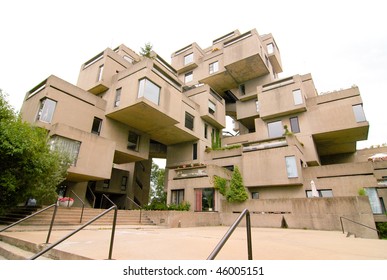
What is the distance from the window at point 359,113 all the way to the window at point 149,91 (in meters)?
17.2

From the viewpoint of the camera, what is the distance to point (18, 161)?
9.23 meters

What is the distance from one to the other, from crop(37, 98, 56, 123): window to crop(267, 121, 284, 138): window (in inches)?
762

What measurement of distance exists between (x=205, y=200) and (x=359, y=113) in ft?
50.6

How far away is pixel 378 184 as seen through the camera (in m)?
15.2

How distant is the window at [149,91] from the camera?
17022mm

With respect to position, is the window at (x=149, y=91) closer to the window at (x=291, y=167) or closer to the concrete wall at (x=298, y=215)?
the concrete wall at (x=298, y=215)

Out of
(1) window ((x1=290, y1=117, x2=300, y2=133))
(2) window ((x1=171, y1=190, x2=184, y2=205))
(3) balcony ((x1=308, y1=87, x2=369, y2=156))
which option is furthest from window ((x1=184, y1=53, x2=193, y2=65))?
(2) window ((x1=171, y1=190, x2=184, y2=205))

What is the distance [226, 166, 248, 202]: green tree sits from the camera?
1659 centimetres

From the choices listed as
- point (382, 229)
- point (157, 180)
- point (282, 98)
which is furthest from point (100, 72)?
point (157, 180)

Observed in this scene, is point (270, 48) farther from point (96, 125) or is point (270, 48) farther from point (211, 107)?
point (96, 125)

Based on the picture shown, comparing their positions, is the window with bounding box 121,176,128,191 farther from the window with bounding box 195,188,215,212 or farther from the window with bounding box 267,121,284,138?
the window with bounding box 267,121,284,138

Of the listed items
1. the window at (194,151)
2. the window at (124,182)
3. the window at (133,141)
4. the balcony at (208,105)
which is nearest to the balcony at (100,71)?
the window at (133,141)

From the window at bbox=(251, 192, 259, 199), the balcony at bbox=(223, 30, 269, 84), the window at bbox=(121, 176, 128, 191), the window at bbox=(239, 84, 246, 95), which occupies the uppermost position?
the balcony at bbox=(223, 30, 269, 84)
